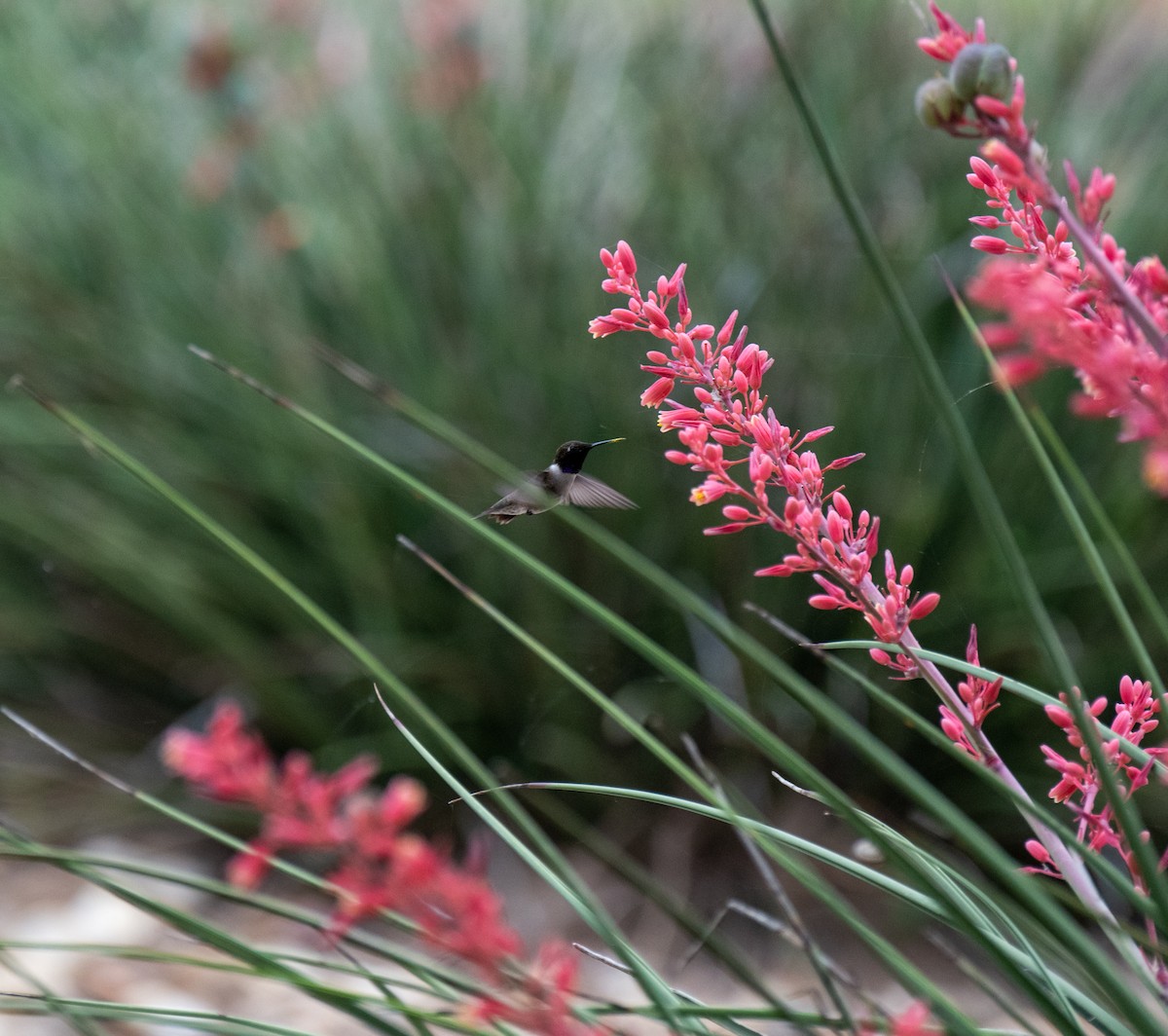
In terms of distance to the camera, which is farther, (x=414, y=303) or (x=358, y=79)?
(x=358, y=79)

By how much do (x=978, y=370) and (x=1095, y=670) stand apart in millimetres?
562

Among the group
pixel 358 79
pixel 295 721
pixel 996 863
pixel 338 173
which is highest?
pixel 358 79

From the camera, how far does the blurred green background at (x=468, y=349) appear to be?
2283 mm

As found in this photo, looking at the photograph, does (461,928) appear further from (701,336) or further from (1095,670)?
(1095,670)

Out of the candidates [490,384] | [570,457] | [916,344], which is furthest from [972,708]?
[490,384]

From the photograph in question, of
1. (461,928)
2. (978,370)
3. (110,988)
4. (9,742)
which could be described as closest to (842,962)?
(978,370)

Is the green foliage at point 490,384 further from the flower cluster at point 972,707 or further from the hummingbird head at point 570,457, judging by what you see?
the flower cluster at point 972,707

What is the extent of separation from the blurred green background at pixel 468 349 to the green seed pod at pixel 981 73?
51.7 inches

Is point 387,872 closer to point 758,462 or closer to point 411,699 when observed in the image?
point 411,699

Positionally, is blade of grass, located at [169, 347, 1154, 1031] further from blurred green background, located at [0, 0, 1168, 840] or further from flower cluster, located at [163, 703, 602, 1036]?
blurred green background, located at [0, 0, 1168, 840]

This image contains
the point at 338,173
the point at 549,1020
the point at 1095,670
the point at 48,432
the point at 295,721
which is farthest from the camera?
the point at 338,173

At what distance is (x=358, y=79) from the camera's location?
4129 mm

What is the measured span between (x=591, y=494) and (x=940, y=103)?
64 cm

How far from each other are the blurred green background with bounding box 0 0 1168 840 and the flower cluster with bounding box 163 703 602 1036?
1198 millimetres
